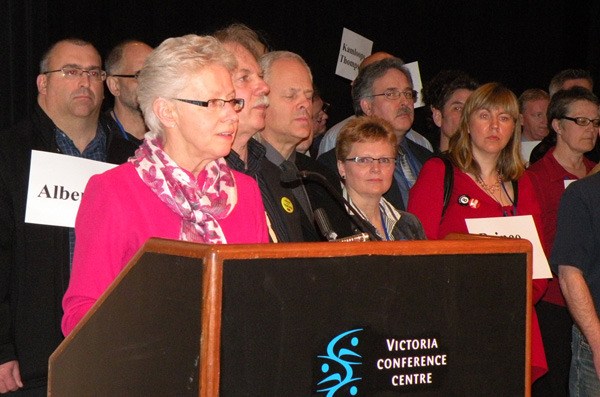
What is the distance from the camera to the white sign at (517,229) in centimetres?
351

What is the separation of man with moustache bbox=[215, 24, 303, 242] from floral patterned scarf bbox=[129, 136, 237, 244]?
609mm

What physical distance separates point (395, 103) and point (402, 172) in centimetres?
35

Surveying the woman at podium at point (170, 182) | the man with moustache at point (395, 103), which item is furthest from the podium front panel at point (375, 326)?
the man with moustache at point (395, 103)

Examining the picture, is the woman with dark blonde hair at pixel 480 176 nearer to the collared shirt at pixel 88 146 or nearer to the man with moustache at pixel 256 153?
the man with moustache at pixel 256 153

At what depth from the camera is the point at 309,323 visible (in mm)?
1533

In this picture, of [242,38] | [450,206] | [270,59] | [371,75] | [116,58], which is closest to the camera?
[242,38]

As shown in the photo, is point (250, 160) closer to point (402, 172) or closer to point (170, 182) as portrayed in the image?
point (170, 182)

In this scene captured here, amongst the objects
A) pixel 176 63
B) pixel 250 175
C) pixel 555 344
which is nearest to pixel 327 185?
pixel 176 63

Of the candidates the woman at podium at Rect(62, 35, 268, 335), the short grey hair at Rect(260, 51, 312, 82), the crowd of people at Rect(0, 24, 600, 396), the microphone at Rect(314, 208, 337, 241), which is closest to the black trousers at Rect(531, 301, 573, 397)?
the crowd of people at Rect(0, 24, 600, 396)

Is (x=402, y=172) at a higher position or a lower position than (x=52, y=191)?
higher

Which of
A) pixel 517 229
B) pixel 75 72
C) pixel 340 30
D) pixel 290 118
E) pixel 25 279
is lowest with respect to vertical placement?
pixel 25 279

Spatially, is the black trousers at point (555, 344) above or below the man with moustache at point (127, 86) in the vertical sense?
below

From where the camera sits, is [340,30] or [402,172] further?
[340,30]

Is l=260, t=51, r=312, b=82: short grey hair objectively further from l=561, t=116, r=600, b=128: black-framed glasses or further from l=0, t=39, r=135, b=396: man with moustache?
l=561, t=116, r=600, b=128: black-framed glasses
